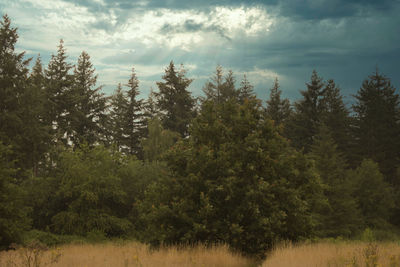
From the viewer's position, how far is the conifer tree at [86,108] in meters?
46.3

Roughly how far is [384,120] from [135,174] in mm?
41295

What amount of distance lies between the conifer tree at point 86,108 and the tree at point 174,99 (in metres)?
7.94

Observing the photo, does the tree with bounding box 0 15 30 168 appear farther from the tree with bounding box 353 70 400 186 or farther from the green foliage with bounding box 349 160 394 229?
the tree with bounding box 353 70 400 186

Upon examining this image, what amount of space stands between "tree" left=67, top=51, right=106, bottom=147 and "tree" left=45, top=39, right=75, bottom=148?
2.16ft

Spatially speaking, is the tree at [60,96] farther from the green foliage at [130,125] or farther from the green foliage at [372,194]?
the green foliage at [372,194]

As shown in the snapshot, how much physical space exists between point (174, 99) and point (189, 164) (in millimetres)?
37269

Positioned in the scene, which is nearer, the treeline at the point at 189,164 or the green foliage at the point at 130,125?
the treeline at the point at 189,164

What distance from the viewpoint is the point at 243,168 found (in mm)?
15383

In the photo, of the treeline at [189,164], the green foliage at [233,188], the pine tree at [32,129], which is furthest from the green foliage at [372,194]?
the pine tree at [32,129]

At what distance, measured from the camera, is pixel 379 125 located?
54.1 metres

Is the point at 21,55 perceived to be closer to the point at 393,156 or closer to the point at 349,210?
the point at 349,210

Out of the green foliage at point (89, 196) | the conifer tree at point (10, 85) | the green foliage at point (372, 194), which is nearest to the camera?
the green foliage at point (89, 196)

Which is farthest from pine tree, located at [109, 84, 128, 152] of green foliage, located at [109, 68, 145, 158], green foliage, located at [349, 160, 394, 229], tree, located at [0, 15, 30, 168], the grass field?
the grass field

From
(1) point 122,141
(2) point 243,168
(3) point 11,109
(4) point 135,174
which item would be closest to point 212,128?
(2) point 243,168
